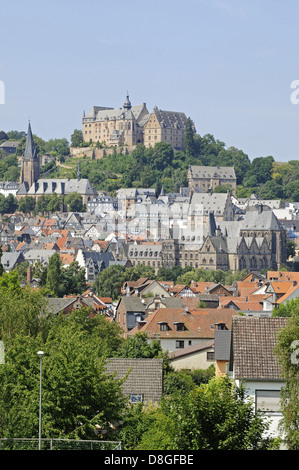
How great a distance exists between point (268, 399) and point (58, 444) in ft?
15.5

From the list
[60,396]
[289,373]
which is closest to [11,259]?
[60,396]

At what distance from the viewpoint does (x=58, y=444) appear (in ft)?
64.8

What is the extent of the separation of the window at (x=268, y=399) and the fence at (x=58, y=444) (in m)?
3.37

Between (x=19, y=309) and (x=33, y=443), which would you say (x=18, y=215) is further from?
(x=33, y=443)

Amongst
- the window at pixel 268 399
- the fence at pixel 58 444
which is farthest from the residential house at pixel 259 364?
the fence at pixel 58 444

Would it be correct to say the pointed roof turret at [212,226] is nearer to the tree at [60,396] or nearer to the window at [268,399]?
the tree at [60,396]

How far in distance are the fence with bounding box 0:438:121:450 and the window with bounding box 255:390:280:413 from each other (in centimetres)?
337

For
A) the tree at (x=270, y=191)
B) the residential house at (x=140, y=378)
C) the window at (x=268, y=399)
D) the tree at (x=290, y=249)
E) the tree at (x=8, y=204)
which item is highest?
the tree at (x=270, y=191)

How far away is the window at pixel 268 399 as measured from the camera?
2220cm

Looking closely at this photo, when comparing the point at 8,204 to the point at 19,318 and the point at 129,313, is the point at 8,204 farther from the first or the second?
the point at 19,318

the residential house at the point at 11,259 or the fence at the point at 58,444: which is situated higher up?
the residential house at the point at 11,259

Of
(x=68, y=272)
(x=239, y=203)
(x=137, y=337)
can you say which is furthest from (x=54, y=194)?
(x=137, y=337)

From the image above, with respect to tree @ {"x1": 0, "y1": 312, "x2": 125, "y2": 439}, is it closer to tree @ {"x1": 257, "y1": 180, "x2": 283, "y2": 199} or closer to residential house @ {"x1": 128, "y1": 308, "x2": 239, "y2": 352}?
residential house @ {"x1": 128, "y1": 308, "x2": 239, "y2": 352}

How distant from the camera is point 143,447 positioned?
2125 cm
